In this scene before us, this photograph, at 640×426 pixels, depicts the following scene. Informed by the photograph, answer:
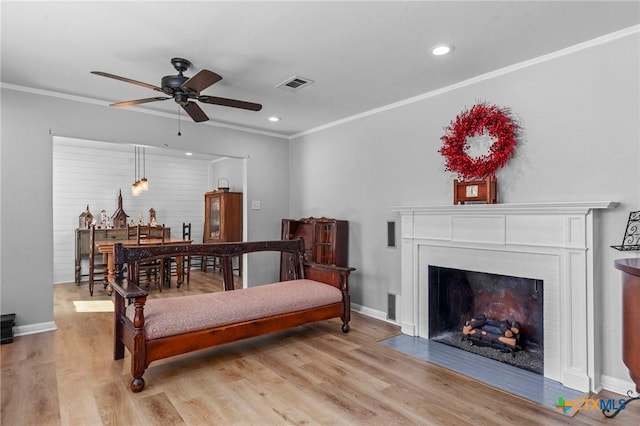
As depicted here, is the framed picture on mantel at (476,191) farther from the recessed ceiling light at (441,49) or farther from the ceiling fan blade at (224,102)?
the ceiling fan blade at (224,102)

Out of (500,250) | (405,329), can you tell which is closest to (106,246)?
(405,329)

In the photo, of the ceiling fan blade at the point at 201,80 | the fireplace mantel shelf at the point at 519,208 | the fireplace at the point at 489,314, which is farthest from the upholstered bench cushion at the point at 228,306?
the ceiling fan blade at the point at 201,80

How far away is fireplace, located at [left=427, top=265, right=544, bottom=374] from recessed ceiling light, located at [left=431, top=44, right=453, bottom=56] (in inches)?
74.8

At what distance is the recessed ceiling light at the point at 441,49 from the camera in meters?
2.63

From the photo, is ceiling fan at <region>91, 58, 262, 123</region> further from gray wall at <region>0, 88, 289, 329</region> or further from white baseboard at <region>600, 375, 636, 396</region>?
white baseboard at <region>600, 375, 636, 396</region>

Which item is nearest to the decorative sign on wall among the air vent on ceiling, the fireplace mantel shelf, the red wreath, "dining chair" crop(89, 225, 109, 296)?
the red wreath

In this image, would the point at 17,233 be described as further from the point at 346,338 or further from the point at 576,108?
the point at 576,108

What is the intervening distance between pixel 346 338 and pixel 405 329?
0.62 metres

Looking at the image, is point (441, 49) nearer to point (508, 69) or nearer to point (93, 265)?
point (508, 69)

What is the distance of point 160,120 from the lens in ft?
14.2

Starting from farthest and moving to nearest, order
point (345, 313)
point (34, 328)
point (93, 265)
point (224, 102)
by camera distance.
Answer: point (93, 265) < point (345, 313) < point (34, 328) < point (224, 102)

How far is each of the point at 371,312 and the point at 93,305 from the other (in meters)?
3.63

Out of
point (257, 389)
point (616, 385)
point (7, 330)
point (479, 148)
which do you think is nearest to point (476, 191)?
point (479, 148)

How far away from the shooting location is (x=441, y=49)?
2670 millimetres
